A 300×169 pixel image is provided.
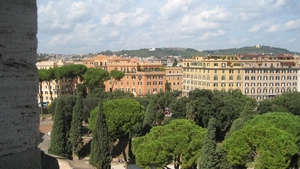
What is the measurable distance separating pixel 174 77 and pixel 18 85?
62393mm

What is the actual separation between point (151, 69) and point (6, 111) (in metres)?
55.1

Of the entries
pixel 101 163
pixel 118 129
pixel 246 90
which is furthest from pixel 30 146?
pixel 246 90

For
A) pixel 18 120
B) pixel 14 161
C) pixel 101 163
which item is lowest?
pixel 101 163

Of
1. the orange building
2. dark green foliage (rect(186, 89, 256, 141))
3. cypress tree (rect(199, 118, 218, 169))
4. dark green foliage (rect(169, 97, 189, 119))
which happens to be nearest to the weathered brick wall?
cypress tree (rect(199, 118, 218, 169))

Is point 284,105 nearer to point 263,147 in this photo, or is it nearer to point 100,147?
point 263,147

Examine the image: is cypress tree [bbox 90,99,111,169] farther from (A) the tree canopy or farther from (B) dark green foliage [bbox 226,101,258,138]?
(B) dark green foliage [bbox 226,101,258,138]

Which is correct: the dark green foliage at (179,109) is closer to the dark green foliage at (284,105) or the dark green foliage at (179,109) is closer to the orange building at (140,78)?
the dark green foliage at (284,105)

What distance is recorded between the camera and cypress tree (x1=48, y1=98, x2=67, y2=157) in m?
22.9

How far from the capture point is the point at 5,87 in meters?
3.59

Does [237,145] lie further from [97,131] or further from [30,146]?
[30,146]

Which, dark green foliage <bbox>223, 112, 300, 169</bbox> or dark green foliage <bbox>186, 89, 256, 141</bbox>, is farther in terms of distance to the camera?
dark green foliage <bbox>186, 89, 256, 141</bbox>

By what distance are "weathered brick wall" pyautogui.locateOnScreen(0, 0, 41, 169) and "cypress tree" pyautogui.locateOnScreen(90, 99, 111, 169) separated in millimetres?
16043

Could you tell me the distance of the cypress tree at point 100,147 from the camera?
19781 mm

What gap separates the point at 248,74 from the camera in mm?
54438
